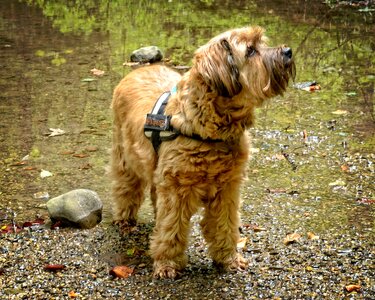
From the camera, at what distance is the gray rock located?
10.3m

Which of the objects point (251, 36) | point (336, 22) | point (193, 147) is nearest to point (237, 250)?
point (193, 147)

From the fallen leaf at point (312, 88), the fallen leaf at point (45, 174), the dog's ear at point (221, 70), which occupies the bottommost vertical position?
the fallen leaf at point (45, 174)

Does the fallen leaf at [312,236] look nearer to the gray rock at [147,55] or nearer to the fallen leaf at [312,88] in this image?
the fallen leaf at [312,88]

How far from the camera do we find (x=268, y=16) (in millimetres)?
13555

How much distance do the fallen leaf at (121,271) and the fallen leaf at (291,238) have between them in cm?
133

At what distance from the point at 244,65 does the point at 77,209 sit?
2.05 metres

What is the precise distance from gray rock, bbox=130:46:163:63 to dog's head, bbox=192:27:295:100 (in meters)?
6.01

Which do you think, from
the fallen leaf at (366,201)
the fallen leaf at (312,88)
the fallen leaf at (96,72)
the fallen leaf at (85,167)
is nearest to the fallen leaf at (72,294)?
the fallen leaf at (85,167)

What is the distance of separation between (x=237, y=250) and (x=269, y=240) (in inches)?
14.8

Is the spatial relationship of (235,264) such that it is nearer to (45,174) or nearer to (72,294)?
(72,294)

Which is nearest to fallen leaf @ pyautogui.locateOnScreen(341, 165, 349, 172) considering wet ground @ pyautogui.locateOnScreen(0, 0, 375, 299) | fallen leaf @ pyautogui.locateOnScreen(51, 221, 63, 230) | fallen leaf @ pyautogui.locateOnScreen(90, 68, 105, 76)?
wet ground @ pyautogui.locateOnScreen(0, 0, 375, 299)

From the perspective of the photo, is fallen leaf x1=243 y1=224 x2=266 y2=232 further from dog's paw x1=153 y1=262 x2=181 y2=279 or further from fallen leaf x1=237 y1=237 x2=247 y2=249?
dog's paw x1=153 y1=262 x2=181 y2=279

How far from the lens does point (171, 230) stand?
461cm

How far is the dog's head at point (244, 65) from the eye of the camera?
424 cm
